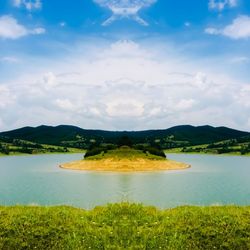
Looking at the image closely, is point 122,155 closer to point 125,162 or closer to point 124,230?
point 125,162

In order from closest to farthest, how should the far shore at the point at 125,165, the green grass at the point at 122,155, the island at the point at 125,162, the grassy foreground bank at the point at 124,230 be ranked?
→ 1. the grassy foreground bank at the point at 124,230
2. the far shore at the point at 125,165
3. the island at the point at 125,162
4. the green grass at the point at 122,155

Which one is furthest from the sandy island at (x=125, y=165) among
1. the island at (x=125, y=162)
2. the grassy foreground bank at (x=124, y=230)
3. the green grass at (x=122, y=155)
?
the grassy foreground bank at (x=124, y=230)

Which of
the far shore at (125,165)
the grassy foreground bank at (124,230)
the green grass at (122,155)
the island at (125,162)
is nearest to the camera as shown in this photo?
the grassy foreground bank at (124,230)

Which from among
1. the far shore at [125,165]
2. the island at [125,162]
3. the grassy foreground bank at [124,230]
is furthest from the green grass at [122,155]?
the grassy foreground bank at [124,230]

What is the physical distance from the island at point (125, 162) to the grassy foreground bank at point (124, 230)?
11824 cm

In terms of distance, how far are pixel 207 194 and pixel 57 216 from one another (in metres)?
66.5

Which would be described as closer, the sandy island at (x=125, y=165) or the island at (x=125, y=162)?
the sandy island at (x=125, y=165)

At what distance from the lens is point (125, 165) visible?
147m

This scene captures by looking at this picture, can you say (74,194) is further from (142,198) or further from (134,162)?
(134,162)

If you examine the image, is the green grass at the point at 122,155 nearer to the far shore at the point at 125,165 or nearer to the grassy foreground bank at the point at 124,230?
the far shore at the point at 125,165

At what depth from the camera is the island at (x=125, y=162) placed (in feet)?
468

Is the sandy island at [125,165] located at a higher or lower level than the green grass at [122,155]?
lower

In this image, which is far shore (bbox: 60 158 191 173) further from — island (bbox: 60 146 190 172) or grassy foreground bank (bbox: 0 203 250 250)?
grassy foreground bank (bbox: 0 203 250 250)

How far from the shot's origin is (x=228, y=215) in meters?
19.4
